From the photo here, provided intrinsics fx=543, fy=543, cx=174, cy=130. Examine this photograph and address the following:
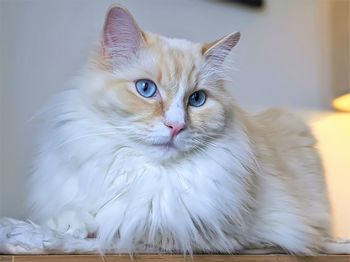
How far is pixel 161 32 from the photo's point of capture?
1.76m

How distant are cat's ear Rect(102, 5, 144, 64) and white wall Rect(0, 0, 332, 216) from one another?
8.3 inches

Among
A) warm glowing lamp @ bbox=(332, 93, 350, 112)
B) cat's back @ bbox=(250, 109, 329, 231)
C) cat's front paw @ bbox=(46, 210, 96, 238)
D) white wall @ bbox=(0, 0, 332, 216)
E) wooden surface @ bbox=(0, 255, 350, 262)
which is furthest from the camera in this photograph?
warm glowing lamp @ bbox=(332, 93, 350, 112)

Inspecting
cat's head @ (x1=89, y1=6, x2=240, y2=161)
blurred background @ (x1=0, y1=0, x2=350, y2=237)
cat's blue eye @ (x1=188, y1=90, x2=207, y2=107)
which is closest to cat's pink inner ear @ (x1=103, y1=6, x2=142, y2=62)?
cat's head @ (x1=89, y1=6, x2=240, y2=161)

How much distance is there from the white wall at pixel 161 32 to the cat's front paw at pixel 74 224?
42 centimetres

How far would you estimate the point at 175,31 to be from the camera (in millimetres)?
1792

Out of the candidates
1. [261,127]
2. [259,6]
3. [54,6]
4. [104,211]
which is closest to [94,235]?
[104,211]

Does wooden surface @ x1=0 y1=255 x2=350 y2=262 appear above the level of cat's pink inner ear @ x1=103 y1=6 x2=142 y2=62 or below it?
below

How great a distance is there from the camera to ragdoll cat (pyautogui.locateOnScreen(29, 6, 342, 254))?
1049mm

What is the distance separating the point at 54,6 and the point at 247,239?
930 mm

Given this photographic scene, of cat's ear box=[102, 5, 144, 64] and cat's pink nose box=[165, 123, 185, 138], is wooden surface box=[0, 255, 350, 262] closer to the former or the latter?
cat's pink nose box=[165, 123, 185, 138]

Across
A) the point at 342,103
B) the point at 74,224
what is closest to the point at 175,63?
the point at 74,224

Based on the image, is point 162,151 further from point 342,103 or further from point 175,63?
point 342,103

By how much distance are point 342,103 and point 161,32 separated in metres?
0.70

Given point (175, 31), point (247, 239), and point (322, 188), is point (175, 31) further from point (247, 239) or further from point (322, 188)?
point (247, 239)
